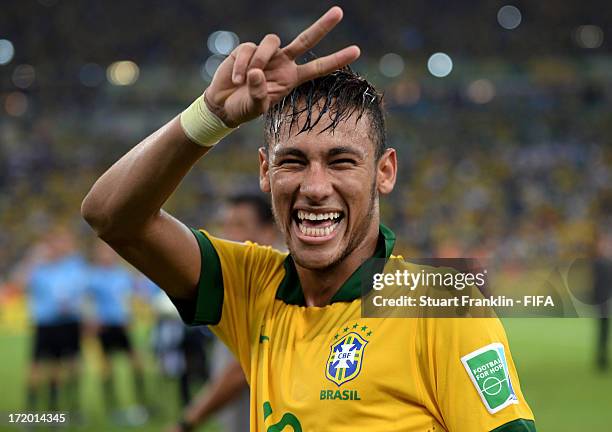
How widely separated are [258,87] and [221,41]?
28.5 m

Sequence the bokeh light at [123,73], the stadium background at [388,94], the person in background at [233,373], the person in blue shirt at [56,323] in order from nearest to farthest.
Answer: the person in background at [233,373], the person in blue shirt at [56,323], the stadium background at [388,94], the bokeh light at [123,73]

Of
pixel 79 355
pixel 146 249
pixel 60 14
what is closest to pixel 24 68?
pixel 60 14

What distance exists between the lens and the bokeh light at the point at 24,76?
29.4 meters

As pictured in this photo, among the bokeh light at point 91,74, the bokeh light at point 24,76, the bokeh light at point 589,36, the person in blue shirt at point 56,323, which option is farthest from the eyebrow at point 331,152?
the bokeh light at point 589,36

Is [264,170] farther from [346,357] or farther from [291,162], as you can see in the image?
[346,357]

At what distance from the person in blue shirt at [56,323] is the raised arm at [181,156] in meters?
8.32

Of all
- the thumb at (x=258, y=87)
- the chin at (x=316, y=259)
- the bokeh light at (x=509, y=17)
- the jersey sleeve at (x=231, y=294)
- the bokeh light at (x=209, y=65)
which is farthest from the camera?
the bokeh light at (x=209, y=65)

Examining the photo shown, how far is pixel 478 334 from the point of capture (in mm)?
2029

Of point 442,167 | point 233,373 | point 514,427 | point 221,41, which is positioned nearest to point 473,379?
point 514,427

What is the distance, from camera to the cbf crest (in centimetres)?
213

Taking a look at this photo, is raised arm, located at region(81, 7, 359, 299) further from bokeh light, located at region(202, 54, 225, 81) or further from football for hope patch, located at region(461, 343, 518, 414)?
bokeh light, located at region(202, 54, 225, 81)

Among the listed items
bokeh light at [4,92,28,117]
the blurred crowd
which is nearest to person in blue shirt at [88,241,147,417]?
the blurred crowd

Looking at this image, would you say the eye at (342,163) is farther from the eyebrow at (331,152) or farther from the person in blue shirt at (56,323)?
the person in blue shirt at (56,323)

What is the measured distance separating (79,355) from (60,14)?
21.1 meters
